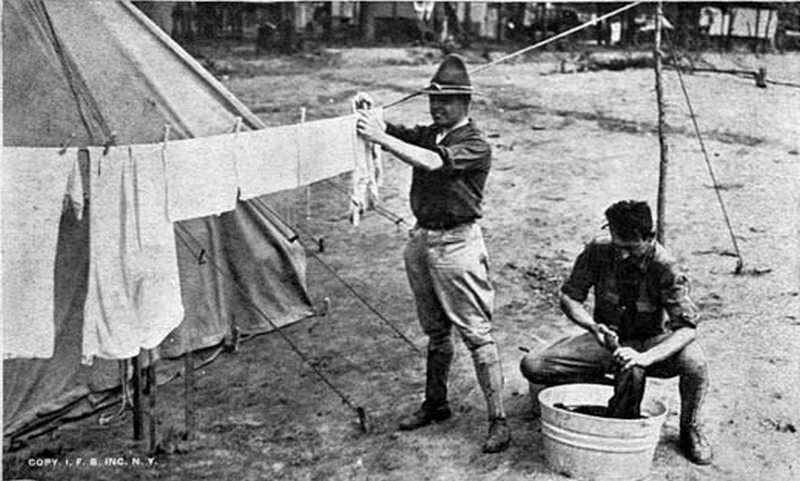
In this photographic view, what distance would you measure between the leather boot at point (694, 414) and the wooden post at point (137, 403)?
8.61 feet

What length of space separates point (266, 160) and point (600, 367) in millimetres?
1848

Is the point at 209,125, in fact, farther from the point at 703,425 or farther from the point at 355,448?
the point at 703,425

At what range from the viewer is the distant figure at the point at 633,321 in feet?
13.7

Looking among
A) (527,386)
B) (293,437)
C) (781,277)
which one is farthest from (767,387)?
(293,437)

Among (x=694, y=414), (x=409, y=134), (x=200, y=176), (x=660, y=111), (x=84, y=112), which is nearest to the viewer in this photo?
(x=200, y=176)

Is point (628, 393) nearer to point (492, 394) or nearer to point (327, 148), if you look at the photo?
point (492, 394)

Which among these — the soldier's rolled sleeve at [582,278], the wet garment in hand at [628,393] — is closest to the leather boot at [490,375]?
the soldier's rolled sleeve at [582,278]

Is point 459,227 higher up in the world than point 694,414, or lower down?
higher up

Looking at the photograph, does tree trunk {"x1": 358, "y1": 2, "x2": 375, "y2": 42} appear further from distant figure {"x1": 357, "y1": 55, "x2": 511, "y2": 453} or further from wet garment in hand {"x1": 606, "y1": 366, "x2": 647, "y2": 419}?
wet garment in hand {"x1": 606, "y1": 366, "x2": 647, "y2": 419}

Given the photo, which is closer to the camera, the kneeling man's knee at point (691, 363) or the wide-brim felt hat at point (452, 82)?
the kneeling man's knee at point (691, 363)

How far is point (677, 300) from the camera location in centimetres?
421

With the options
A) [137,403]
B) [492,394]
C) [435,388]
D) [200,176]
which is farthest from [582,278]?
[137,403]

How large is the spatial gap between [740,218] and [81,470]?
5.80 m

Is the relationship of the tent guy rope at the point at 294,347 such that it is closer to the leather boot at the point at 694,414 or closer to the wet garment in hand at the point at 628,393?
the wet garment in hand at the point at 628,393
